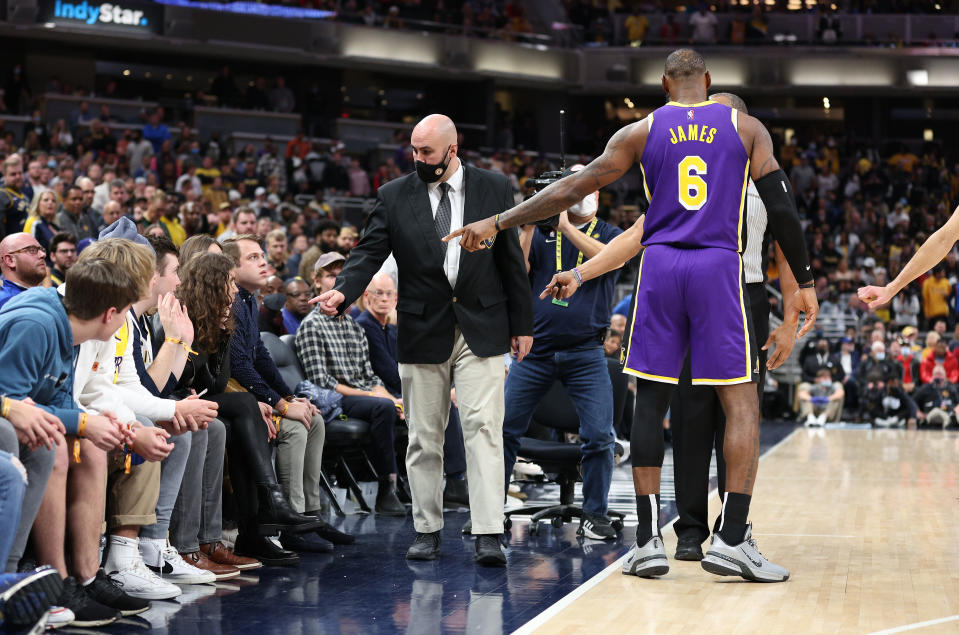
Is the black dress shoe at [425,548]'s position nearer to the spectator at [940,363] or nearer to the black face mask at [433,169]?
the black face mask at [433,169]

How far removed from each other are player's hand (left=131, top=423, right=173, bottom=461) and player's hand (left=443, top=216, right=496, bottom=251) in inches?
57.3

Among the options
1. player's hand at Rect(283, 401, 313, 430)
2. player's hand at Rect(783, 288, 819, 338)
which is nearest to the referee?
player's hand at Rect(783, 288, 819, 338)

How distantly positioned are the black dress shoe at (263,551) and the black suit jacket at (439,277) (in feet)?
3.46

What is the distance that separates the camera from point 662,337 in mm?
5055

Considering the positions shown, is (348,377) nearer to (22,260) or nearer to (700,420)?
(22,260)

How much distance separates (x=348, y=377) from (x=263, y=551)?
7.34 feet

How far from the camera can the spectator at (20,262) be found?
6215mm

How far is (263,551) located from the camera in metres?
5.51

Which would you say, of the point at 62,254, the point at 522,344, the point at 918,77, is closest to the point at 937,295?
the point at 918,77

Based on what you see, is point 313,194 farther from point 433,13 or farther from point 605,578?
point 605,578

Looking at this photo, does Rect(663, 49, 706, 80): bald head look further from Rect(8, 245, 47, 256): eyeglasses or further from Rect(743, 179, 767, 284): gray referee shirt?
Rect(8, 245, 47, 256): eyeglasses

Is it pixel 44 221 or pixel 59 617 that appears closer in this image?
pixel 59 617

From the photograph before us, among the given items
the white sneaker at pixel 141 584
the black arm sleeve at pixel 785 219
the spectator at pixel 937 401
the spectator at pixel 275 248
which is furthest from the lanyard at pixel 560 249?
the spectator at pixel 937 401

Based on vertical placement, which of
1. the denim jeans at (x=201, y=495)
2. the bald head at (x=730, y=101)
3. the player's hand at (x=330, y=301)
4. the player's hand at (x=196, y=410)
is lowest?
the denim jeans at (x=201, y=495)
